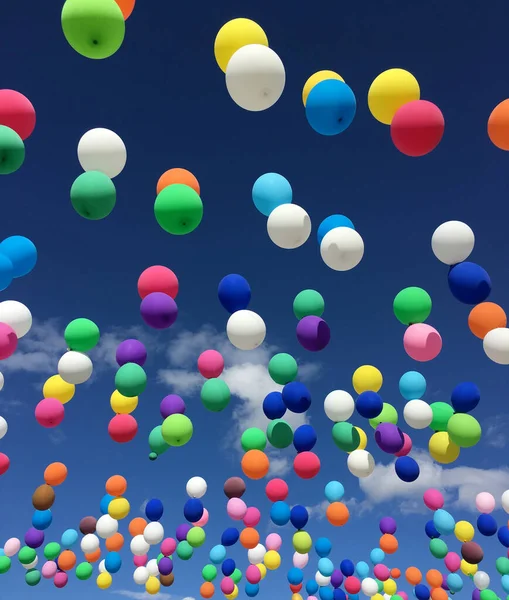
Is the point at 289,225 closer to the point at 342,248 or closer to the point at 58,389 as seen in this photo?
the point at 342,248

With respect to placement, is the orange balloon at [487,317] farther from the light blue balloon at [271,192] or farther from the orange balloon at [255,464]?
the orange balloon at [255,464]

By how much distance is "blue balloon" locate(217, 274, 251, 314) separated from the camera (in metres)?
7.19

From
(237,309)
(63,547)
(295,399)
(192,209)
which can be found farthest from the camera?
(63,547)

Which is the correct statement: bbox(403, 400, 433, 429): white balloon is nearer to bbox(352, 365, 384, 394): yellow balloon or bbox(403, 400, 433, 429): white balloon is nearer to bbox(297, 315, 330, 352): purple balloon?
bbox(352, 365, 384, 394): yellow balloon

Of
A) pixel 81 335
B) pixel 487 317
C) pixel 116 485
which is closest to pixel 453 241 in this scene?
pixel 487 317

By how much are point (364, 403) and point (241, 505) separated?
317cm

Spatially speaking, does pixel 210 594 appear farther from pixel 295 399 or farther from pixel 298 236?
pixel 298 236

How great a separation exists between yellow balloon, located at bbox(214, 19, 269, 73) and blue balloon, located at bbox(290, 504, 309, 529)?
712cm

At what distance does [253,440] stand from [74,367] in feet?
9.80

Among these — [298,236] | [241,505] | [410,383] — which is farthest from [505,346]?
[241,505]

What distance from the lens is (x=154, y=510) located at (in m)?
9.53

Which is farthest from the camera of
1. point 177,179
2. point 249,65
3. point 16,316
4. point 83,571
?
point 83,571

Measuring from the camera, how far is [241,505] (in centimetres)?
918

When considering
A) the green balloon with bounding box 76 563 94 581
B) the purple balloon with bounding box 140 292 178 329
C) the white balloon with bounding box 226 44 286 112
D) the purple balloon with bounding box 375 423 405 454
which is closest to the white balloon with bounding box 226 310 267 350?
the purple balloon with bounding box 140 292 178 329
